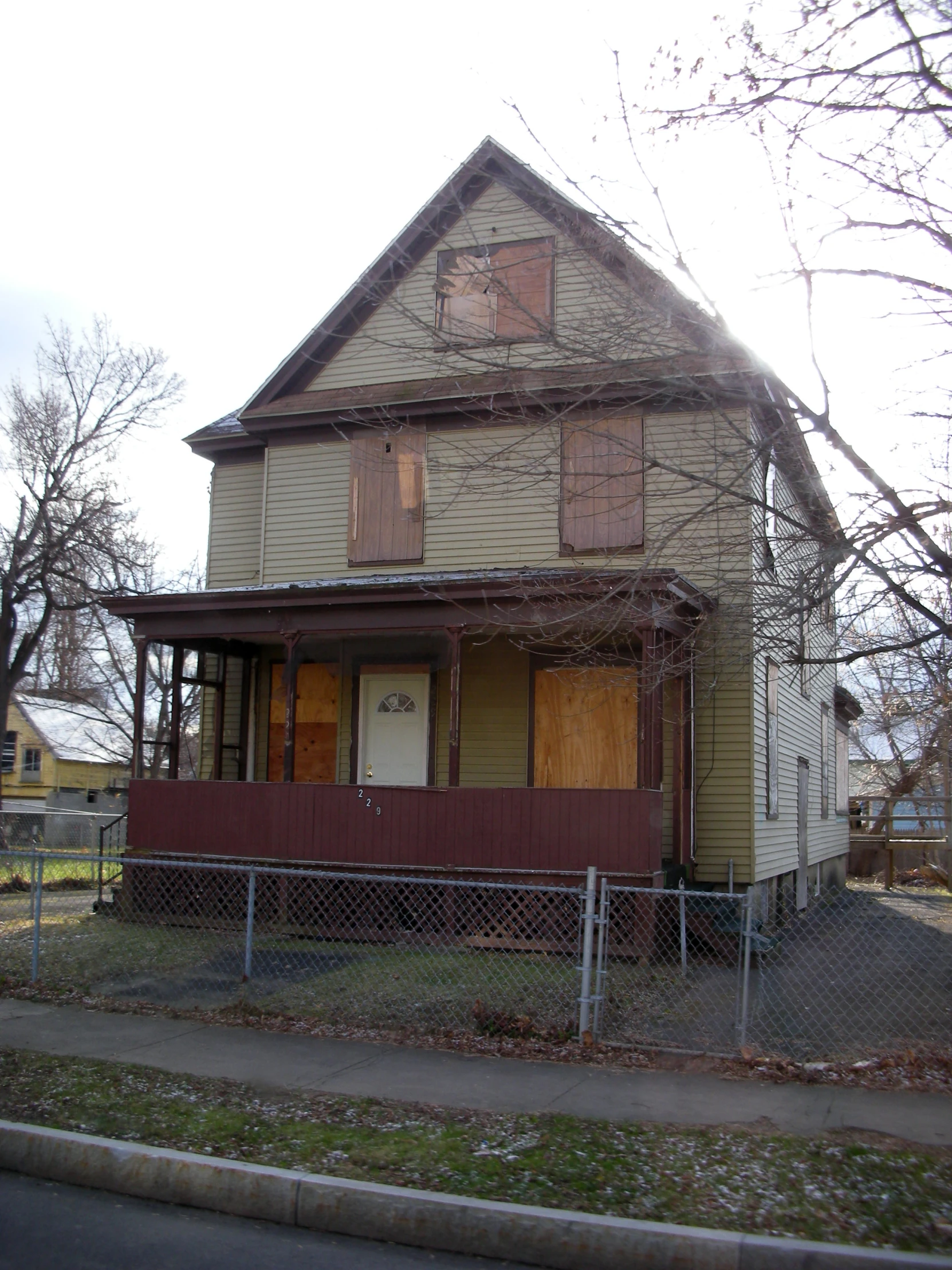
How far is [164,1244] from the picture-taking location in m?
4.66

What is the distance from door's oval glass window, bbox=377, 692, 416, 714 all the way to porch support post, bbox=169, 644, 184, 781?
2732 millimetres

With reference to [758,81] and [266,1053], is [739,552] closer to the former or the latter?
[758,81]

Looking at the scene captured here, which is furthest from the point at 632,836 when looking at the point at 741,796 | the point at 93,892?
the point at 93,892

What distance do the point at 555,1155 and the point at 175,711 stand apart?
1078cm

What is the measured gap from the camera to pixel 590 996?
25.5 feet

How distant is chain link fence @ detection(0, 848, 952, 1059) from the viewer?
26.9ft

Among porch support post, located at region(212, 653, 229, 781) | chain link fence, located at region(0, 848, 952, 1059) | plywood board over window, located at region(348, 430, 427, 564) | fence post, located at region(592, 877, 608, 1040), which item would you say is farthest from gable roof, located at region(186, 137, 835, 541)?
chain link fence, located at region(0, 848, 952, 1059)

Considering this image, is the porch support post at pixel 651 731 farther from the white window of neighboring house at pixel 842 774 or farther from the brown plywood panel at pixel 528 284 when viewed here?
the white window of neighboring house at pixel 842 774

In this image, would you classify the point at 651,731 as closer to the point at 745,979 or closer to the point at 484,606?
the point at 484,606

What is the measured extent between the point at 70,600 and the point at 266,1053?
20872 mm

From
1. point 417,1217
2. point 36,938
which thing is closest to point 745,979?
point 417,1217

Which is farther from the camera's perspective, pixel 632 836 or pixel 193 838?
pixel 193 838

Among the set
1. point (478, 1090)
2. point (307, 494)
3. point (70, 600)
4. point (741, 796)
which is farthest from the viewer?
point (70, 600)

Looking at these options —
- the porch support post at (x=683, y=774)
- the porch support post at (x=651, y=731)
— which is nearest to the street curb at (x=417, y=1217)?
the porch support post at (x=651, y=731)
